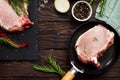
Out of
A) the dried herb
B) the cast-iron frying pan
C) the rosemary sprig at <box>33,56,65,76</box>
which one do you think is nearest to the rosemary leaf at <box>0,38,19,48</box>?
the rosemary sprig at <box>33,56,65,76</box>

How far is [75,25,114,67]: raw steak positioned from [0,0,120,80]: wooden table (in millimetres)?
74

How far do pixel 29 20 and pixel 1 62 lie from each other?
217 millimetres

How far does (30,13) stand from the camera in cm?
222

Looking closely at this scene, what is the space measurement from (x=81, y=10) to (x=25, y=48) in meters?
0.29

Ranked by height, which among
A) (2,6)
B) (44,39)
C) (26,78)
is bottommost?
(26,78)

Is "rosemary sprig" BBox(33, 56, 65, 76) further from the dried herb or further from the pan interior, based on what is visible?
the dried herb

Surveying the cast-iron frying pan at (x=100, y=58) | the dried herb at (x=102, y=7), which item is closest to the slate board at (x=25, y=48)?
the cast-iron frying pan at (x=100, y=58)

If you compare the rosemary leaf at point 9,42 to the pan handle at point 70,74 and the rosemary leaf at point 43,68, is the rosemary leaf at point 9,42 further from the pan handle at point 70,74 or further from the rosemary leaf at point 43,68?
the pan handle at point 70,74

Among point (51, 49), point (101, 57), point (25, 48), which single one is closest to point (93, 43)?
point (101, 57)

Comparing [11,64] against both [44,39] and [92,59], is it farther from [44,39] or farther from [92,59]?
[92,59]

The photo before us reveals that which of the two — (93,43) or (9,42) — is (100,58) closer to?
(93,43)

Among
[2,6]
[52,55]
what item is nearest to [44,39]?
[52,55]

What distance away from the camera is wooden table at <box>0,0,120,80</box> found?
2.22 m

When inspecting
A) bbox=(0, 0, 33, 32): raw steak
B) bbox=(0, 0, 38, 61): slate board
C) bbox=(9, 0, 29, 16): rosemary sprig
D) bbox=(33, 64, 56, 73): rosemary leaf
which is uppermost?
bbox=(9, 0, 29, 16): rosemary sprig
